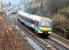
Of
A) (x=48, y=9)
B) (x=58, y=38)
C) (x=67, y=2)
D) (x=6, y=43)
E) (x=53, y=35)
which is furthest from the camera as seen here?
(x=48, y=9)

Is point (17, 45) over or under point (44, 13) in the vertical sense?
over

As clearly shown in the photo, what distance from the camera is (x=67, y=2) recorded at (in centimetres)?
4394

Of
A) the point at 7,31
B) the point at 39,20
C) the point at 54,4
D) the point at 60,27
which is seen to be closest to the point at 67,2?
the point at 54,4

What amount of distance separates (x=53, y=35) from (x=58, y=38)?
2.20 metres

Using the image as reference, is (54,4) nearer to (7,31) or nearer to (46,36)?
(46,36)

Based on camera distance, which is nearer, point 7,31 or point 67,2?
point 7,31

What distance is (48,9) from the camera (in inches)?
1853

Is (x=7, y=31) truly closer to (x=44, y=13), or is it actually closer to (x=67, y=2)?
(x=67, y=2)

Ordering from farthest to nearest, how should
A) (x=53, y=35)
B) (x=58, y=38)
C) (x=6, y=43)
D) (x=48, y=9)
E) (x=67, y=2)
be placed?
(x=48, y=9)
(x=67, y=2)
(x=53, y=35)
(x=58, y=38)
(x=6, y=43)

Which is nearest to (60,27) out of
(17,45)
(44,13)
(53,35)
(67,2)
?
(53,35)

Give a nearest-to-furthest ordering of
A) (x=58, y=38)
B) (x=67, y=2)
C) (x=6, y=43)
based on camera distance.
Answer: (x=6, y=43) < (x=58, y=38) < (x=67, y=2)

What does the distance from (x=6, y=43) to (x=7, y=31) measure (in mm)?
541

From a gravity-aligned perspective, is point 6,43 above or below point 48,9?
above

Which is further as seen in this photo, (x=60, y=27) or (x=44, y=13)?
(x=44, y=13)
